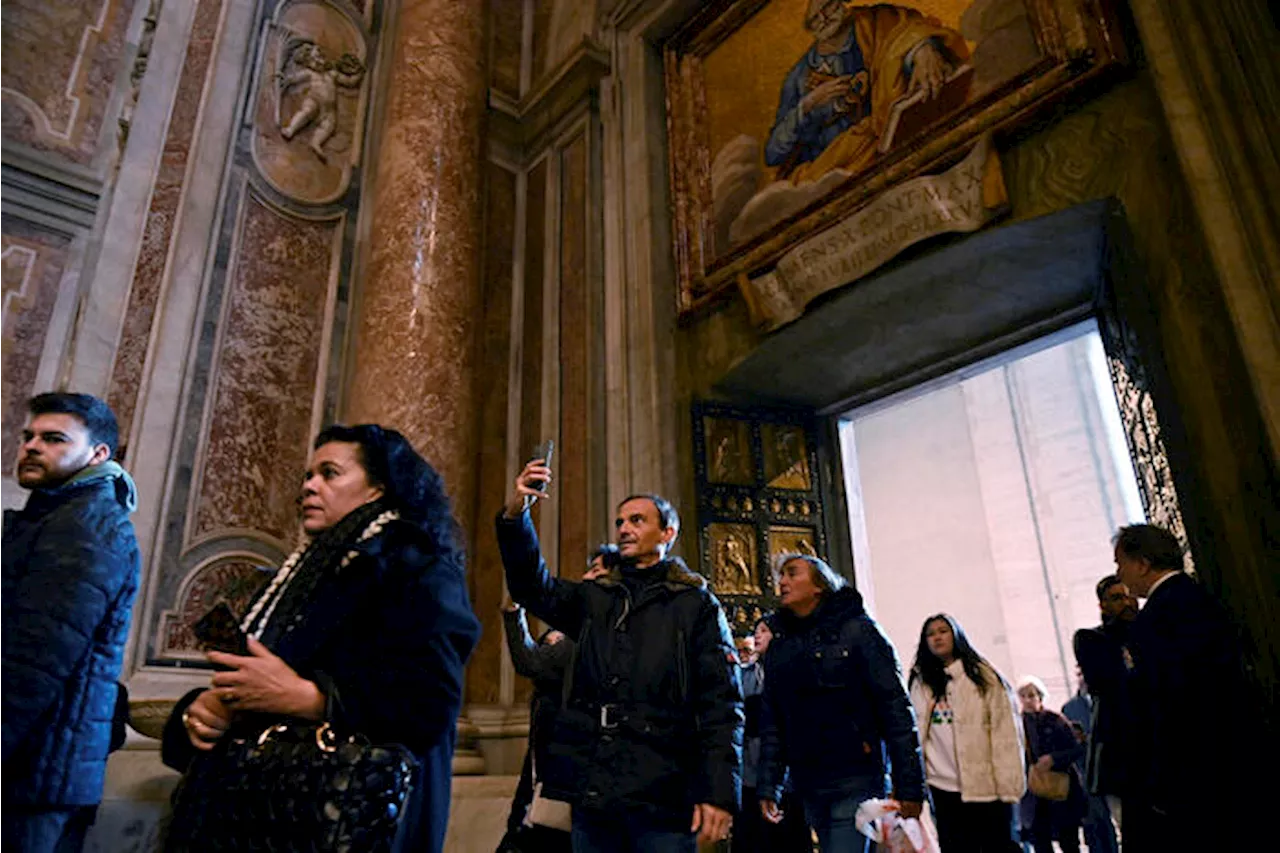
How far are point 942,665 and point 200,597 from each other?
12.7 ft

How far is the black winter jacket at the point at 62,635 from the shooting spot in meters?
1.71

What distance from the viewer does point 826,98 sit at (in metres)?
5.25

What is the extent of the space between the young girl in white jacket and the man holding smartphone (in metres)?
1.98

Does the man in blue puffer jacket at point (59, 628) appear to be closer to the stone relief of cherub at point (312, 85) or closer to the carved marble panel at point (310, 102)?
the carved marble panel at point (310, 102)

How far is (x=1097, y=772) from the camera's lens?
3361 mm

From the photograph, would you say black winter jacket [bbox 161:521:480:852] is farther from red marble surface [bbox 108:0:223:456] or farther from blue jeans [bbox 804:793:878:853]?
red marble surface [bbox 108:0:223:456]

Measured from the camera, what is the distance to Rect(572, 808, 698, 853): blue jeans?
210 centimetres

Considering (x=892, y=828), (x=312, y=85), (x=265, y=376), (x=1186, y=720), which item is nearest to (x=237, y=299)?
(x=265, y=376)

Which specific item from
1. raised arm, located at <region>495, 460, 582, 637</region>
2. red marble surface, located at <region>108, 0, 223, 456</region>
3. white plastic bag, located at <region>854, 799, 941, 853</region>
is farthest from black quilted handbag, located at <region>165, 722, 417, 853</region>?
red marble surface, located at <region>108, 0, 223, 456</region>

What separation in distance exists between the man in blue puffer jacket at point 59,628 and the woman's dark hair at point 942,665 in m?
3.34

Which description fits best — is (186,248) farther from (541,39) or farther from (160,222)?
(541,39)

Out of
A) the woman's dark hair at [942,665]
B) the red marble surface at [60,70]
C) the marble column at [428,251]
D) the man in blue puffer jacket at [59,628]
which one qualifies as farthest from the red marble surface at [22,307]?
the woman's dark hair at [942,665]

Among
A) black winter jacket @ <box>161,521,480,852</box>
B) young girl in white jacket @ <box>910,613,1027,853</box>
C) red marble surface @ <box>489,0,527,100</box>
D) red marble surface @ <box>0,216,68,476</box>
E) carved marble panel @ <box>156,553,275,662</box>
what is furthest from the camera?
red marble surface @ <box>489,0,527,100</box>

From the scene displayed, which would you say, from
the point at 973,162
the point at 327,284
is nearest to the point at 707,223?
the point at 973,162
